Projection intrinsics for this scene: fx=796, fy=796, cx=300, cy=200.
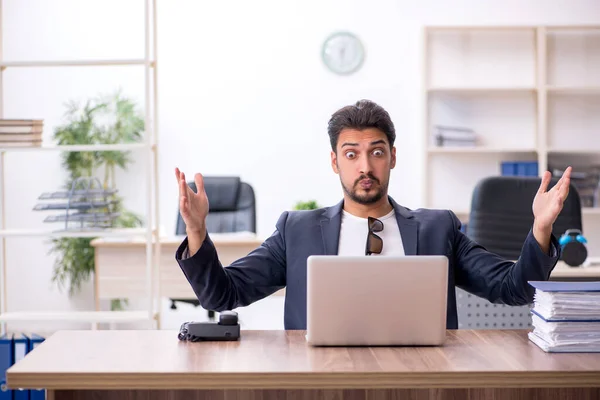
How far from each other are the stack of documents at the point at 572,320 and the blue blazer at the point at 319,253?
1.26ft

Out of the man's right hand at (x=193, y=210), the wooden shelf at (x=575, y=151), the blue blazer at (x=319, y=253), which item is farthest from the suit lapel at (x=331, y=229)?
the wooden shelf at (x=575, y=151)

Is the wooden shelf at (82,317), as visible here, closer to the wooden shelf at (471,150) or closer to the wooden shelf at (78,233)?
the wooden shelf at (78,233)

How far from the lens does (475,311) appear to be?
342 centimetres

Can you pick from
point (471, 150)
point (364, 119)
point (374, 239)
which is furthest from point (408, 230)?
point (471, 150)

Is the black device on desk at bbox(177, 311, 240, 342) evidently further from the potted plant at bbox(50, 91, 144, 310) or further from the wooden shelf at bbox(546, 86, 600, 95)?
the wooden shelf at bbox(546, 86, 600, 95)

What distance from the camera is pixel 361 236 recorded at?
2.42m

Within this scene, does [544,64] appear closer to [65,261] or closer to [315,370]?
[65,261]

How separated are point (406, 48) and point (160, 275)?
113 inches

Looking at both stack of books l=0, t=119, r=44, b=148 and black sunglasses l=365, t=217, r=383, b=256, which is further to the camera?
stack of books l=0, t=119, r=44, b=148

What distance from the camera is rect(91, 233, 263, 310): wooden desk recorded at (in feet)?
14.8

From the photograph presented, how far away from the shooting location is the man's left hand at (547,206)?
6.50 ft

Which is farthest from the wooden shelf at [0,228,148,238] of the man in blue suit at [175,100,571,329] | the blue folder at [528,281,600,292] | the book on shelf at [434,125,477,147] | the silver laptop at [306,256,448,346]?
the book on shelf at [434,125,477,147]

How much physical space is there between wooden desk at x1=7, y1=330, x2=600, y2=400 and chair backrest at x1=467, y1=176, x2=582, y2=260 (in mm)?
1855

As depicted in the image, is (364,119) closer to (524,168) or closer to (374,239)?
(374,239)
